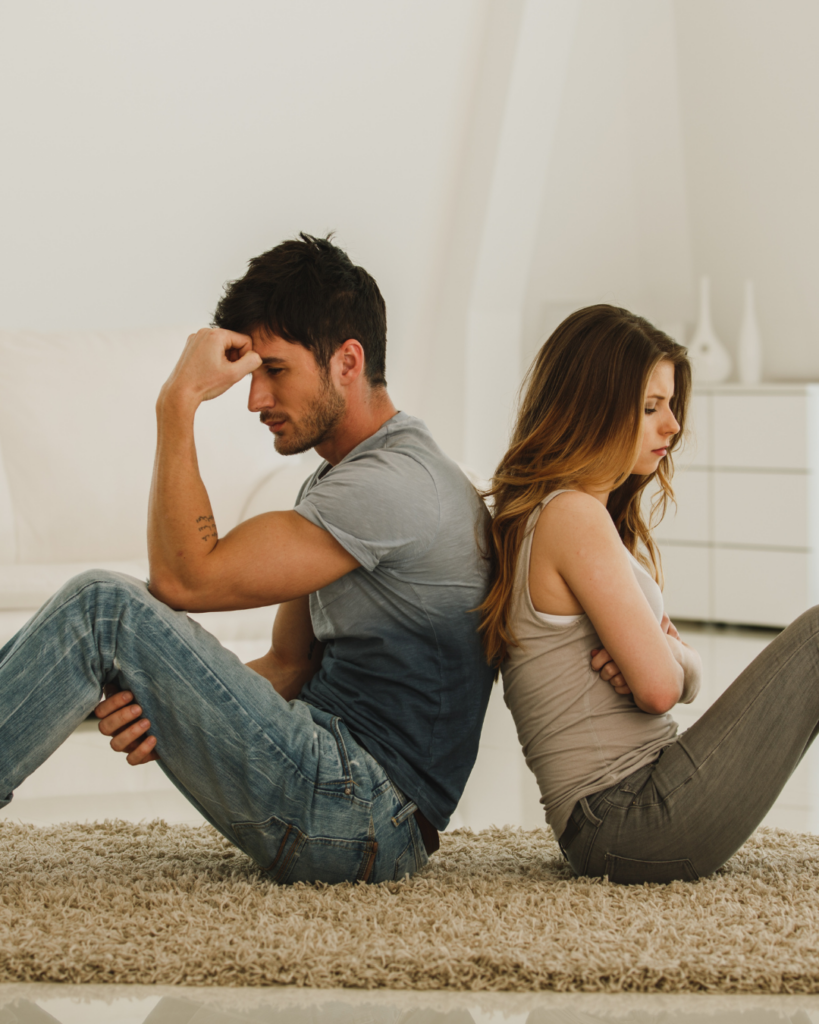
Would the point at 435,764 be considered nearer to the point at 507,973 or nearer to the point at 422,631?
the point at 422,631

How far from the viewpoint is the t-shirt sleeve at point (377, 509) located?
1.48m

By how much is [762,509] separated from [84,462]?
8.48ft

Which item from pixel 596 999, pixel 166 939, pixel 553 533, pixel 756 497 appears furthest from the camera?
pixel 756 497

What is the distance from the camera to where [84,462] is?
9.99 ft

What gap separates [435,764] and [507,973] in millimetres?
328

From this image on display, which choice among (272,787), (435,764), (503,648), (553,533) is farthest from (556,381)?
(272,787)

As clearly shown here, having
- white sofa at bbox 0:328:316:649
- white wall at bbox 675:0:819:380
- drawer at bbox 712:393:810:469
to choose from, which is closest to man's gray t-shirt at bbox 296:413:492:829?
white sofa at bbox 0:328:316:649

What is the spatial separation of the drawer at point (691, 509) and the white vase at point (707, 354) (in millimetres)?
497

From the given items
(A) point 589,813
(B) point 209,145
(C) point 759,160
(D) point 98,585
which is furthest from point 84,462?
(C) point 759,160

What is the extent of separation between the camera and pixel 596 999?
130 centimetres

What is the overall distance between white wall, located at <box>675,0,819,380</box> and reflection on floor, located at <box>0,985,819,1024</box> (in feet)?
13.2

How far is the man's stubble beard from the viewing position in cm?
164

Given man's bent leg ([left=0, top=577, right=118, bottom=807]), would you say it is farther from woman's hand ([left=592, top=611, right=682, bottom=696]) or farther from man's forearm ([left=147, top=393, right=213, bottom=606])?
woman's hand ([left=592, top=611, right=682, bottom=696])

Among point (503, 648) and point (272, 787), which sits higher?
point (503, 648)
